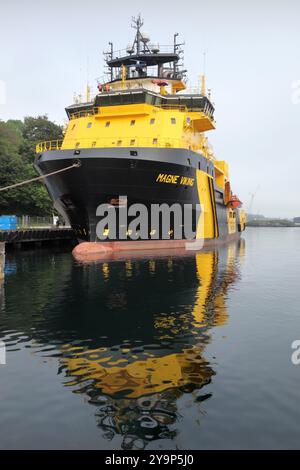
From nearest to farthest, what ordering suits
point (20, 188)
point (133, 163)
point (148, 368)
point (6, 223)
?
point (148, 368)
point (133, 163)
point (6, 223)
point (20, 188)

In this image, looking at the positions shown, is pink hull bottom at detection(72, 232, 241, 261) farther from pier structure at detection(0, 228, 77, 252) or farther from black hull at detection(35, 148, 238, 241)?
pier structure at detection(0, 228, 77, 252)

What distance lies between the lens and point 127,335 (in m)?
11.7

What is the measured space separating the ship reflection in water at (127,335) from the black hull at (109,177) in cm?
768

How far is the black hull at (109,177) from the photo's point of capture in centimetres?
2773

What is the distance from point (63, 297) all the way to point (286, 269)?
17515 millimetres

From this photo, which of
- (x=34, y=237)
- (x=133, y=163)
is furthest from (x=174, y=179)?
(x=34, y=237)

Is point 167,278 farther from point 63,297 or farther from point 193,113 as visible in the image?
point 193,113

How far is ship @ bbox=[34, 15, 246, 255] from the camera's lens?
2825 cm

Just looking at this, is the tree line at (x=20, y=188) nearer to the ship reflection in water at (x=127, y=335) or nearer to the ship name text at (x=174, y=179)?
the ship name text at (x=174, y=179)

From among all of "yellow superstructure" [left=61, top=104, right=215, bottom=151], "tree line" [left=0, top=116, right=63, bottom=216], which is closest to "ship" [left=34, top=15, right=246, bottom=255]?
"yellow superstructure" [left=61, top=104, right=215, bottom=151]

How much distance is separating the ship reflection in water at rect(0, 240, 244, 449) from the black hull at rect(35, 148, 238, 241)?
25.2 feet

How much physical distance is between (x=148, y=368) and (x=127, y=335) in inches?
101

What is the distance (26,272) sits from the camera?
24.3 m

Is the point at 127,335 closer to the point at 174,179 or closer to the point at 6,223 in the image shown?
the point at 174,179
